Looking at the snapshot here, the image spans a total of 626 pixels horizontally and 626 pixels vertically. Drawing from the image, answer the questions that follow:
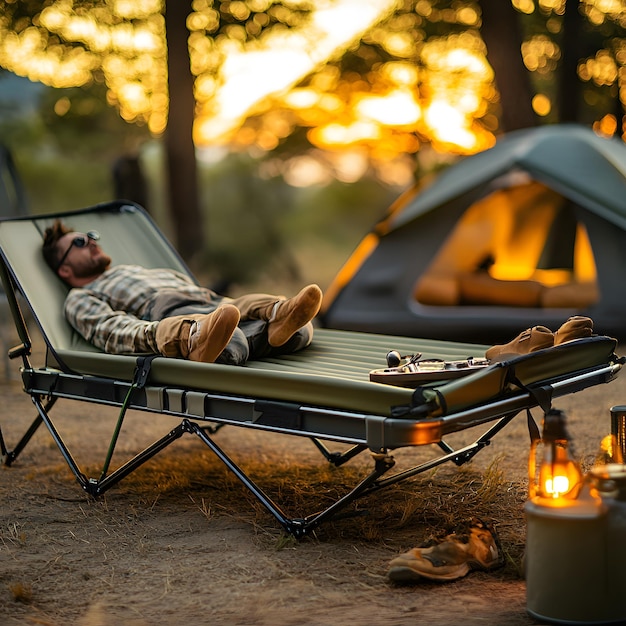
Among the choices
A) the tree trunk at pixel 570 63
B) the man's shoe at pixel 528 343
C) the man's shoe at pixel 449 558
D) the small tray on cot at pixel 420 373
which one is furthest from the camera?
the tree trunk at pixel 570 63

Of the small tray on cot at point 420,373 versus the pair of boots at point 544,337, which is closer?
the small tray on cot at point 420,373

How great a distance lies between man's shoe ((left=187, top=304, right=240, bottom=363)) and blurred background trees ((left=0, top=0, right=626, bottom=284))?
14.4 ft

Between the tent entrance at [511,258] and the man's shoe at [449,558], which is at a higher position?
the tent entrance at [511,258]

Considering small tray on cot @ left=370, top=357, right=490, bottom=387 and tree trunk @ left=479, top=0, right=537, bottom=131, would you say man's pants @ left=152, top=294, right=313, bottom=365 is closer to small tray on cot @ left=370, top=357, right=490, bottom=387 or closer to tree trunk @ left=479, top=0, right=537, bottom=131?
small tray on cot @ left=370, top=357, right=490, bottom=387

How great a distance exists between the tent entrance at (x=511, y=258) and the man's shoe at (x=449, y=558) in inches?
168

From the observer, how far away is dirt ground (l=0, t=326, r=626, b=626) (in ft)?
7.98

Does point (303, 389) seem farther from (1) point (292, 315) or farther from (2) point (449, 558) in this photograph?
(1) point (292, 315)

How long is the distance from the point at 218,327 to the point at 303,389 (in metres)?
0.49

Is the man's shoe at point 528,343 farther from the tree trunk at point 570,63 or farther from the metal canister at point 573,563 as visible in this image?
the tree trunk at point 570,63

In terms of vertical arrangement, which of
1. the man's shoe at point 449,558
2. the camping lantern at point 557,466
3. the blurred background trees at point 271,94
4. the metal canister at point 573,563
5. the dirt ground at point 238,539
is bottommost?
the dirt ground at point 238,539

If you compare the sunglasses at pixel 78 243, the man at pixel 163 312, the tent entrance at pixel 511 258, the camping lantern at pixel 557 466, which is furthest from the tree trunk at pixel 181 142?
the camping lantern at pixel 557 466

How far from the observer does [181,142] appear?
10.2 meters

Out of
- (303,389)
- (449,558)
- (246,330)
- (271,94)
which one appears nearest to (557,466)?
(449,558)

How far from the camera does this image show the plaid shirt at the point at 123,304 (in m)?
3.57
